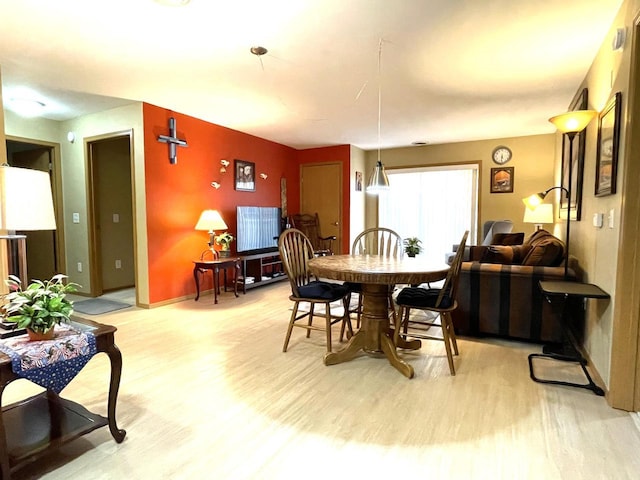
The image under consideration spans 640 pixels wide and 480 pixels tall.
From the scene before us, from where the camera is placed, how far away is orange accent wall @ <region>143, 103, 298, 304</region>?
13.6 feet

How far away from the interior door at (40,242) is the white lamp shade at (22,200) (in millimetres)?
3959

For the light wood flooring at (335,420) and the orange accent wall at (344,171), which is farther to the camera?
the orange accent wall at (344,171)

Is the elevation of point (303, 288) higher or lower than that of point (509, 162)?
lower

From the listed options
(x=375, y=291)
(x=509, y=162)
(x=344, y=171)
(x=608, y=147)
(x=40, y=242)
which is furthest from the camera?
(x=344, y=171)

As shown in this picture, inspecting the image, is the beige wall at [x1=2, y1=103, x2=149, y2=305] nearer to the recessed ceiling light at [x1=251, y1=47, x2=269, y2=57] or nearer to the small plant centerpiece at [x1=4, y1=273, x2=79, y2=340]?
the recessed ceiling light at [x1=251, y1=47, x2=269, y2=57]

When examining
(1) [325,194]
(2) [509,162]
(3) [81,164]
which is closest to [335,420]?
(3) [81,164]

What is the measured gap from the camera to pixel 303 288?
2875 mm

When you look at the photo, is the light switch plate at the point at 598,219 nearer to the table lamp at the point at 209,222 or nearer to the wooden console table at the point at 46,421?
the wooden console table at the point at 46,421

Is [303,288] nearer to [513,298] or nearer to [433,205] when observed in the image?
[513,298]

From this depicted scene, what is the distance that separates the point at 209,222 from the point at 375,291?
2626 millimetres

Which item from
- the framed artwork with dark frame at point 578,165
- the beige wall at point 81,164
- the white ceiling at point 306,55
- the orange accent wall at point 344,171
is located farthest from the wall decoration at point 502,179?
the beige wall at point 81,164

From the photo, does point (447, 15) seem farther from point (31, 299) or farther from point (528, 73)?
point (31, 299)

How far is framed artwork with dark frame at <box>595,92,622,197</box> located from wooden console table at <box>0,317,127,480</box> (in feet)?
9.37

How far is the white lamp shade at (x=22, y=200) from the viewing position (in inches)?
61.0
